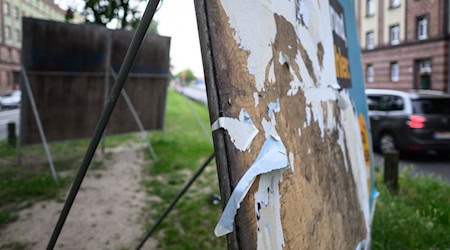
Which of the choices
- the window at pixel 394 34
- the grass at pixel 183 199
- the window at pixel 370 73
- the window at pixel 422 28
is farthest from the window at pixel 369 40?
the grass at pixel 183 199

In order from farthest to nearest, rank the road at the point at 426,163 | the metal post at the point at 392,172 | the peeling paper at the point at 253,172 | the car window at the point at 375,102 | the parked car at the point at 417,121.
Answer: the car window at the point at 375,102 → the parked car at the point at 417,121 → the road at the point at 426,163 → the metal post at the point at 392,172 → the peeling paper at the point at 253,172

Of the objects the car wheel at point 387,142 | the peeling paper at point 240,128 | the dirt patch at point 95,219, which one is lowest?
the dirt patch at point 95,219

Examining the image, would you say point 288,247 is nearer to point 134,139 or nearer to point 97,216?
point 97,216

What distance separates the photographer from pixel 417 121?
784 cm

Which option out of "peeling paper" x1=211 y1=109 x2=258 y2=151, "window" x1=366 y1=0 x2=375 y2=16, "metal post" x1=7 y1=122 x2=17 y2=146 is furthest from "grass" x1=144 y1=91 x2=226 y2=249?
"window" x1=366 y1=0 x2=375 y2=16

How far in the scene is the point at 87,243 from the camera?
3.53 meters

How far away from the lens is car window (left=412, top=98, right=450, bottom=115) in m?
7.79

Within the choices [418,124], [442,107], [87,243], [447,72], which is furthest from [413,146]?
[447,72]

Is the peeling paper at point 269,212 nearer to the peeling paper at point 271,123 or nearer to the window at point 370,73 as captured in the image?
the peeling paper at point 271,123

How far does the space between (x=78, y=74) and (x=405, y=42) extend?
73.2ft

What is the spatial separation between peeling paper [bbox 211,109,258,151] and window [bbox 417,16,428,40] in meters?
24.5

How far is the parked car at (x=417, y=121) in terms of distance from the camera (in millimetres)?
7754

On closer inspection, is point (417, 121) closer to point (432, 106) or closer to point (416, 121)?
point (416, 121)

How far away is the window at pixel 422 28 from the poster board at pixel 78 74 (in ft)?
64.8
